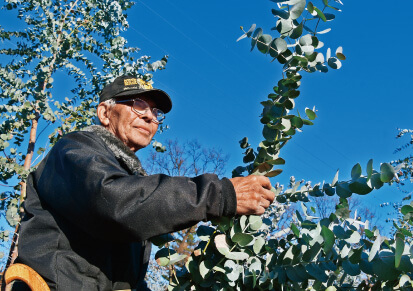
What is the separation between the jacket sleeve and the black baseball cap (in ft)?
3.56

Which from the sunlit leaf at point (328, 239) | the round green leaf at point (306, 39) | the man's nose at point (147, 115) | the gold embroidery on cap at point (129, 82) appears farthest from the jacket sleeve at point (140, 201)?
the gold embroidery on cap at point (129, 82)

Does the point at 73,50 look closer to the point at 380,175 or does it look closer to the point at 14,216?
the point at 14,216

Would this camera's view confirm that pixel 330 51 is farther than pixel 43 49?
No

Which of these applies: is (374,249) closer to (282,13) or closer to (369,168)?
(369,168)

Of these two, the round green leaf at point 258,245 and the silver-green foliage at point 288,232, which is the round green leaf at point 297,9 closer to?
the silver-green foliage at point 288,232

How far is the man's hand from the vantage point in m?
1.58

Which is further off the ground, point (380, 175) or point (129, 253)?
point (380, 175)

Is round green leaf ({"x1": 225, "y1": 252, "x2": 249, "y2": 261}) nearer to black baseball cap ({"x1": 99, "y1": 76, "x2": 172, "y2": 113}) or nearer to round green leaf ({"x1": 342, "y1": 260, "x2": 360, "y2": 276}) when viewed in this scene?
round green leaf ({"x1": 342, "y1": 260, "x2": 360, "y2": 276})

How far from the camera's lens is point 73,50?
218 inches

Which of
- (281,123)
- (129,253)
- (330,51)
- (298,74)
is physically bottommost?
(129,253)

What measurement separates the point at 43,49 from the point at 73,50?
386 millimetres

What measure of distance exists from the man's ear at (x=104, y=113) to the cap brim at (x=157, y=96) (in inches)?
3.7

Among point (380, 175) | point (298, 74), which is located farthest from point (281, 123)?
point (380, 175)

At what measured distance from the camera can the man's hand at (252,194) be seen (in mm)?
1582
